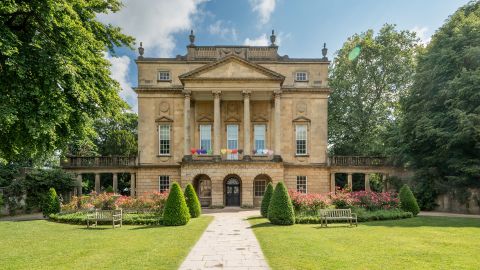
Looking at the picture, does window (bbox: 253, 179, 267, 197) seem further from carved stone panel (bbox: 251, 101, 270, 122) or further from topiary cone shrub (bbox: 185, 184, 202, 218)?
topiary cone shrub (bbox: 185, 184, 202, 218)

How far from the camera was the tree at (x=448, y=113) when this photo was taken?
2417 cm

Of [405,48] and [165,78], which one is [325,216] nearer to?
[165,78]

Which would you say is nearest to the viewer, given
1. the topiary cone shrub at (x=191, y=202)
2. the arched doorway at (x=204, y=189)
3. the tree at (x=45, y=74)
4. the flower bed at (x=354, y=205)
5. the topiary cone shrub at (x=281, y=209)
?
the tree at (x=45, y=74)

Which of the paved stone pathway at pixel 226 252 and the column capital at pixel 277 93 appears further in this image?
the column capital at pixel 277 93

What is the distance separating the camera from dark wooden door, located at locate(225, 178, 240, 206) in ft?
114

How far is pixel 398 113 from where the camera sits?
1614 inches

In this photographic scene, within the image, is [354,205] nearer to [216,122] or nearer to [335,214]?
[335,214]

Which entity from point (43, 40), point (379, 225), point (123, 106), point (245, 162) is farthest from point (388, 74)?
point (43, 40)

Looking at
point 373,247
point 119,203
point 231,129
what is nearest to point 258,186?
point 231,129

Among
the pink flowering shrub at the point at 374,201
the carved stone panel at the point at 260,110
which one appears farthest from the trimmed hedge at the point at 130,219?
the carved stone panel at the point at 260,110

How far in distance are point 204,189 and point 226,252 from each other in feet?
79.3

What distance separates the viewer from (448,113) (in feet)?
83.2

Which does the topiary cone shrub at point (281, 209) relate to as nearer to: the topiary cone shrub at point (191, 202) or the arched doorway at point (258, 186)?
the topiary cone shrub at point (191, 202)

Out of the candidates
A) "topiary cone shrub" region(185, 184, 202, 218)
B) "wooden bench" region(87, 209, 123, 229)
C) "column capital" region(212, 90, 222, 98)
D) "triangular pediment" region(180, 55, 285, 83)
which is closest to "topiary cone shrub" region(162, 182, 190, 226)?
"wooden bench" region(87, 209, 123, 229)
